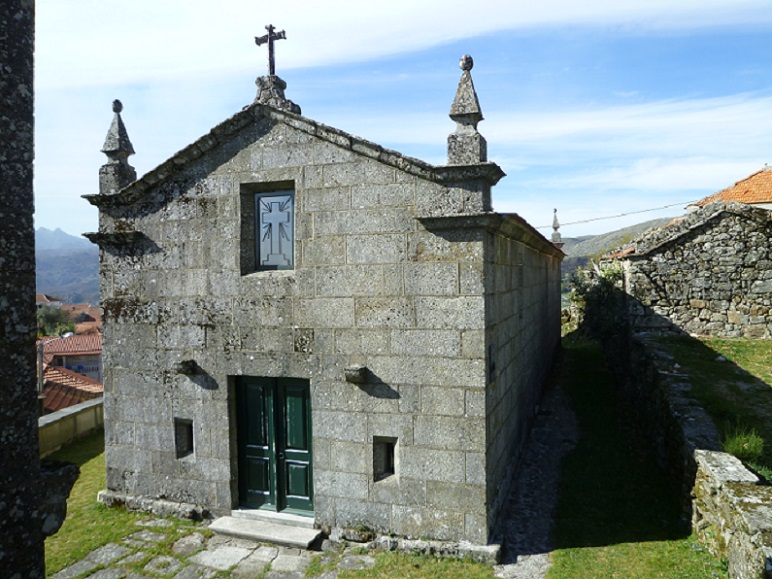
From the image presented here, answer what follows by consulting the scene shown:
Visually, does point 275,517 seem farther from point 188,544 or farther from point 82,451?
point 82,451

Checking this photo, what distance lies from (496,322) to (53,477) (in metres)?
5.19

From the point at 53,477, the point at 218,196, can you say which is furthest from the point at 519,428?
the point at 53,477

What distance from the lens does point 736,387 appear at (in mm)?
9812

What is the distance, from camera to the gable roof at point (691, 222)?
12.9m

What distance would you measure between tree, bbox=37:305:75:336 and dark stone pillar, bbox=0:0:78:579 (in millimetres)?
59530

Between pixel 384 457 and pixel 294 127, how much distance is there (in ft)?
14.3

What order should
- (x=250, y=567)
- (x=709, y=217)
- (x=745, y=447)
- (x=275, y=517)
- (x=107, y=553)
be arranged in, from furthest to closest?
(x=709, y=217) → (x=275, y=517) → (x=745, y=447) → (x=107, y=553) → (x=250, y=567)

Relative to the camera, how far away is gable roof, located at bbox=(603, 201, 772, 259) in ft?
42.2

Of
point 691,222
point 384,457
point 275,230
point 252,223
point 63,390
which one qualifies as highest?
point 691,222

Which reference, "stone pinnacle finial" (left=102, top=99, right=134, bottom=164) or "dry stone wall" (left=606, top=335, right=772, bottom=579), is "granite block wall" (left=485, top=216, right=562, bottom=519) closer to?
"dry stone wall" (left=606, top=335, right=772, bottom=579)

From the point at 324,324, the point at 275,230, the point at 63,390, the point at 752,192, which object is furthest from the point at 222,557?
the point at 752,192

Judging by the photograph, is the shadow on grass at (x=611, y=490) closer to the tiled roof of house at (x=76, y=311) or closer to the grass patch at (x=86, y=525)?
the grass patch at (x=86, y=525)

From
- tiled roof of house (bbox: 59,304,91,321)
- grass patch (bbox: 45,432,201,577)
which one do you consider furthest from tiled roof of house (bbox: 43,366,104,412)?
tiled roof of house (bbox: 59,304,91,321)

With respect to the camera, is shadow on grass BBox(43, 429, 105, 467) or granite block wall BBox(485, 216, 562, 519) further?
shadow on grass BBox(43, 429, 105, 467)
